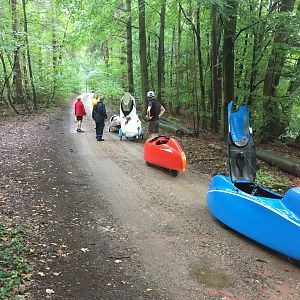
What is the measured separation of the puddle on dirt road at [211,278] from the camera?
453cm

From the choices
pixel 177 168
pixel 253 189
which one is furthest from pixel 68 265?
pixel 177 168

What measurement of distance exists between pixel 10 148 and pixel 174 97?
11.2 m

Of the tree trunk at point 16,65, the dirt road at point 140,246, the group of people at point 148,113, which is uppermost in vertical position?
the tree trunk at point 16,65

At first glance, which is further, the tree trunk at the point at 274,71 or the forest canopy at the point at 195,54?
the tree trunk at the point at 274,71

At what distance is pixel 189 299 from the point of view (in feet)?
13.7

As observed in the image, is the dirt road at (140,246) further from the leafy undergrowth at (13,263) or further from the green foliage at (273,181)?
the green foliage at (273,181)

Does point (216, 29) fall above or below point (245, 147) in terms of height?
above

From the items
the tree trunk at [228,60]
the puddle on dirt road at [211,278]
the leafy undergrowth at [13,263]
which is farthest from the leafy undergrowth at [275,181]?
the leafy undergrowth at [13,263]

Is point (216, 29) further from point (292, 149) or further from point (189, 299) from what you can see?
point (189, 299)

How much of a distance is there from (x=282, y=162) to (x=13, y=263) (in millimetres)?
9078

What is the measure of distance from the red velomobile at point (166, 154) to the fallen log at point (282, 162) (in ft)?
12.3

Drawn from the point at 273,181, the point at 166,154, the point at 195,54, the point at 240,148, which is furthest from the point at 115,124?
the point at 240,148

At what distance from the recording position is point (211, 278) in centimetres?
467

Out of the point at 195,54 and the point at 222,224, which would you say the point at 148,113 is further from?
the point at 222,224
